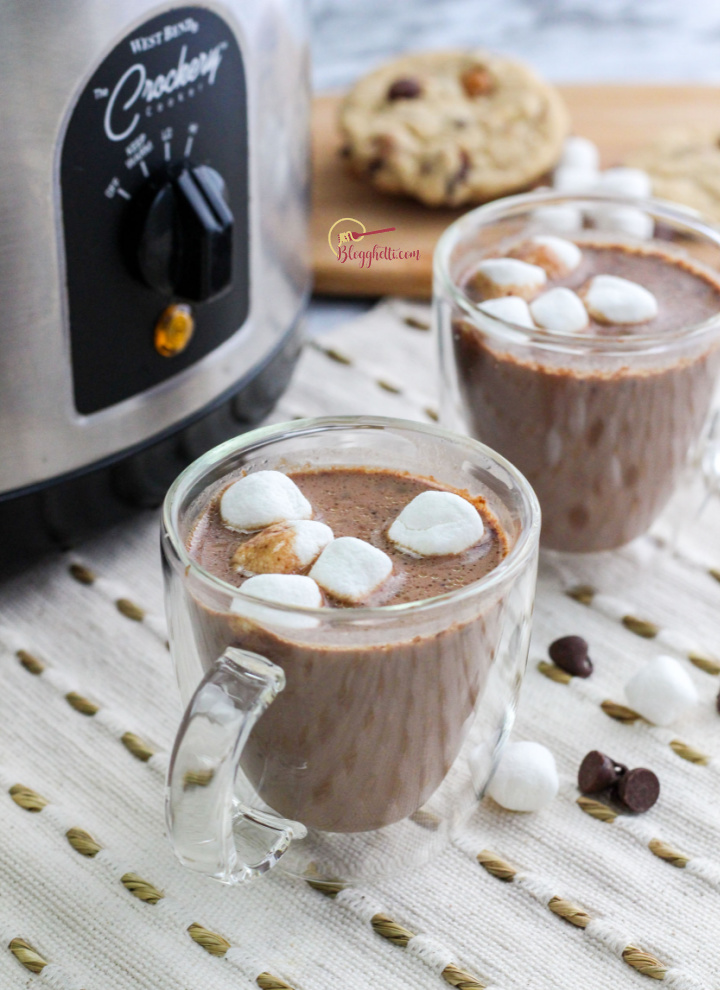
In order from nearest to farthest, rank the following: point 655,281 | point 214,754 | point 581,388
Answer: point 214,754
point 581,388
point 655,281

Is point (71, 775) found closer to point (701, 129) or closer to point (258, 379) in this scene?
point (258, 379)

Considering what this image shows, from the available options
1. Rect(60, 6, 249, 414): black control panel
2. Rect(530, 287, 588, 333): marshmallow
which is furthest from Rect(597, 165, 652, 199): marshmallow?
Rect(60, 6, 249, 414): black control panel

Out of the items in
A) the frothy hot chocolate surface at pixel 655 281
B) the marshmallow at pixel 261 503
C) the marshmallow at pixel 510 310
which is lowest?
the frothy hot chocolate surface at pixel 655 281

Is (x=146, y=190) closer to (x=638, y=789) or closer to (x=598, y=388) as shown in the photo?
(x=598, y=388)

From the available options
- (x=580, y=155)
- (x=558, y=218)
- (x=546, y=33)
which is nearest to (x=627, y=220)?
(x=558, y=218)

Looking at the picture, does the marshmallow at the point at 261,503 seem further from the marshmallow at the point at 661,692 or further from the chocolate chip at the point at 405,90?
the chocolate chip at the point at 405,90

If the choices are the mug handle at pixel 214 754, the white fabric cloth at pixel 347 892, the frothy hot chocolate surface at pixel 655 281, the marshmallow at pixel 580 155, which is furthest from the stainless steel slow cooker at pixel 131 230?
the marshmallow at pixel 580 155

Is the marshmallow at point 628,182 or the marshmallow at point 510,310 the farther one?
the marshmallow at point 628,182
